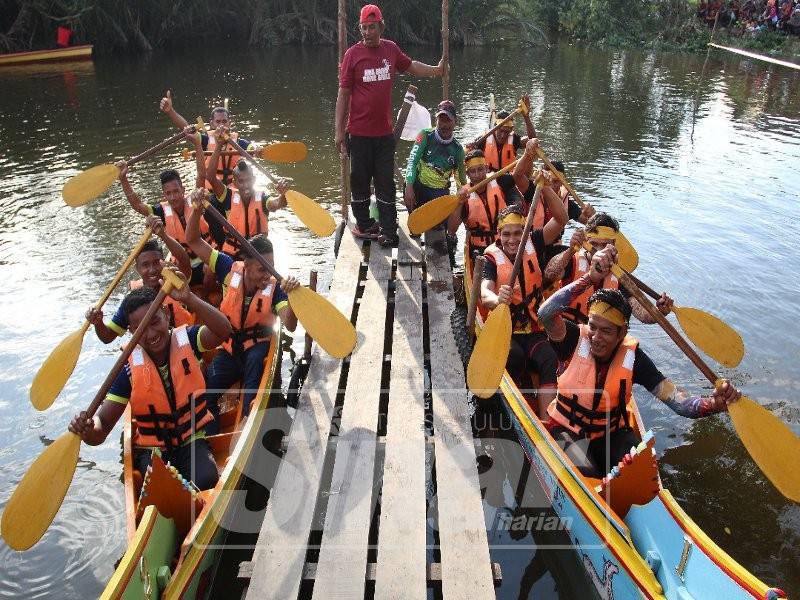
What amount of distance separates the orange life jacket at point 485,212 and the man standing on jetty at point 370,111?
773mm

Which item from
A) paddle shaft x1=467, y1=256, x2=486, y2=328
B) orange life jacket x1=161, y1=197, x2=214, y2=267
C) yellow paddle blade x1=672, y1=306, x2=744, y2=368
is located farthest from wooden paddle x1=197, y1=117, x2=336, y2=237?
yellow paddle blade x1=672, y1=306, x2=744, y2=368

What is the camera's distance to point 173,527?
310 centimetres

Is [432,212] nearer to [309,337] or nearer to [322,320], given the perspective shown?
[309,337]

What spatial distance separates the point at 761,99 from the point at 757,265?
10645 mm

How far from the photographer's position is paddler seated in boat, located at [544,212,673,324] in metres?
4.53

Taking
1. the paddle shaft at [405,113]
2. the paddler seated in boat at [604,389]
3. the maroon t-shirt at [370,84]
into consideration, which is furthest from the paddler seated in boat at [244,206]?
the paddler seated in boat at [604,389]

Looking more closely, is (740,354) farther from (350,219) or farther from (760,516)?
(350,219)

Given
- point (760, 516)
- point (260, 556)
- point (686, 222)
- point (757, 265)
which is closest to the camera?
point (260, 556)

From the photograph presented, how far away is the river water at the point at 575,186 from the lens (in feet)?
13.9

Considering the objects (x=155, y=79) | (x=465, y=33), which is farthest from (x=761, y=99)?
(x=155, y=79)

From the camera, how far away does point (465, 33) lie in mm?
25828

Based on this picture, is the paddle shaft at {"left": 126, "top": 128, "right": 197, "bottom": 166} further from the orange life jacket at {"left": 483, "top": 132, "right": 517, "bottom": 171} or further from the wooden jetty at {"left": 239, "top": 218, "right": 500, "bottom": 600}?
the orange life jacket at {"left": 483, "top": 132, "right": 517, "bottom": 171}

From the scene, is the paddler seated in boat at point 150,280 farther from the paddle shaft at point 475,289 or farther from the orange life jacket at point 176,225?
the paddle shaft at point 475,289

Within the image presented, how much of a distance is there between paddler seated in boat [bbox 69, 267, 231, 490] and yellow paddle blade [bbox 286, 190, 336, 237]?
1.75 metres
